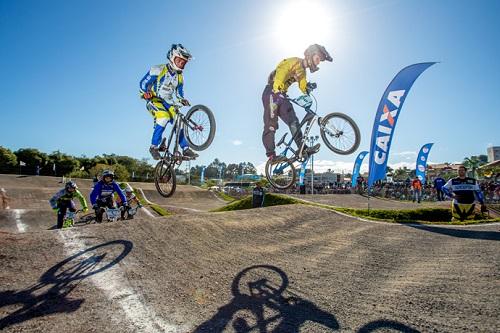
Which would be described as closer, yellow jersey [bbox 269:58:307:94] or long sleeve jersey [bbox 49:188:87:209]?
yellow jersey [bbox 269:58:307:94]

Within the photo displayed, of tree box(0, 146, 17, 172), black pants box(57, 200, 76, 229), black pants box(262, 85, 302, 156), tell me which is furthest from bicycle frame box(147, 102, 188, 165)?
tree box(0, 146, 17, 172)

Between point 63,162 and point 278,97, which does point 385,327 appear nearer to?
point 278,97

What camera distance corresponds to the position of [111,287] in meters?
6.36

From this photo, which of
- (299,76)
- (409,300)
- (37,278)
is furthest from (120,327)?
(299,76)

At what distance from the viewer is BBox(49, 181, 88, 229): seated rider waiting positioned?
39.6 feet

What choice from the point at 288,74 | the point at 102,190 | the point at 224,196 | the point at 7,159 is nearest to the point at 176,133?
the point at 288,74

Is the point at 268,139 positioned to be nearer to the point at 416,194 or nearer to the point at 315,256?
the point at 315,256

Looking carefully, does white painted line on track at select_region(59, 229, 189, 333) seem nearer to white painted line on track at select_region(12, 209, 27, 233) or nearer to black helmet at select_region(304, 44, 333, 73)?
black helmet at select_region(304, 44, 333, 73)

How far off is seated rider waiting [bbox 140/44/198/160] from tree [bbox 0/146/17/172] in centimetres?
5981

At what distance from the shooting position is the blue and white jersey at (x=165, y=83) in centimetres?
890

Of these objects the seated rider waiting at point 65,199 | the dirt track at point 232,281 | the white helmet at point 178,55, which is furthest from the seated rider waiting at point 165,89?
the seated rider waiting at point 65,199

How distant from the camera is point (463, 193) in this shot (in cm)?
1295

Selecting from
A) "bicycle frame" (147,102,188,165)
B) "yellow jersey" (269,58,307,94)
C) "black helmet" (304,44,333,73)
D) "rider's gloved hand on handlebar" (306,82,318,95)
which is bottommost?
"bicycle frame" (147,102,188,165)

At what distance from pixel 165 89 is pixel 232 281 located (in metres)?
5.40
